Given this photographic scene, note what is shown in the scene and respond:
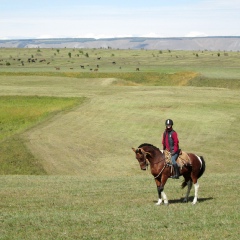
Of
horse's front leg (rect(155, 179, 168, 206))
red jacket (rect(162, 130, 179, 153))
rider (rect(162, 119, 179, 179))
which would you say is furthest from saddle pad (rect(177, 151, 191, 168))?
horse's front leg (rect(155, 179, 168, 206))

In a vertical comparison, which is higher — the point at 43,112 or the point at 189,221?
the point at 189,221

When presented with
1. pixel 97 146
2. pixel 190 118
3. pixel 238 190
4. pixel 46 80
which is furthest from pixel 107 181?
pixel 46 80

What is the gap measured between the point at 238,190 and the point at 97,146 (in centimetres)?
2416

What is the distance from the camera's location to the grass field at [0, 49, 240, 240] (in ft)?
58.1

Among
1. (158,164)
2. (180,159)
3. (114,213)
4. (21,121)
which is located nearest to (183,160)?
(180,159)

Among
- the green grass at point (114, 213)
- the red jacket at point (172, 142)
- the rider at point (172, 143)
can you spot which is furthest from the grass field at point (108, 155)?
the red jacket at point (172, 142)

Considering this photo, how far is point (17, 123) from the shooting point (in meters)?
60.7

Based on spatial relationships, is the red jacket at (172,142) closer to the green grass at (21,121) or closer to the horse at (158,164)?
the horse at (158,164)

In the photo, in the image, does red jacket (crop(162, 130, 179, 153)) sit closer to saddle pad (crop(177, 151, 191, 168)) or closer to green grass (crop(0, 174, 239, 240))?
saddle pad (crop(177, 151, 191, 168))

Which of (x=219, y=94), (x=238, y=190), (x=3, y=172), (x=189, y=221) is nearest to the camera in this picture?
(x=189, y=221)

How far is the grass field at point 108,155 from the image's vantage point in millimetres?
17703

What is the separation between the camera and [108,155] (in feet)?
147

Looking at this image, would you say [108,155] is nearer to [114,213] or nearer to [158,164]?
[158,164]

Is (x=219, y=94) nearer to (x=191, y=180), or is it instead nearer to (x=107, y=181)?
(x=107, y=181)
